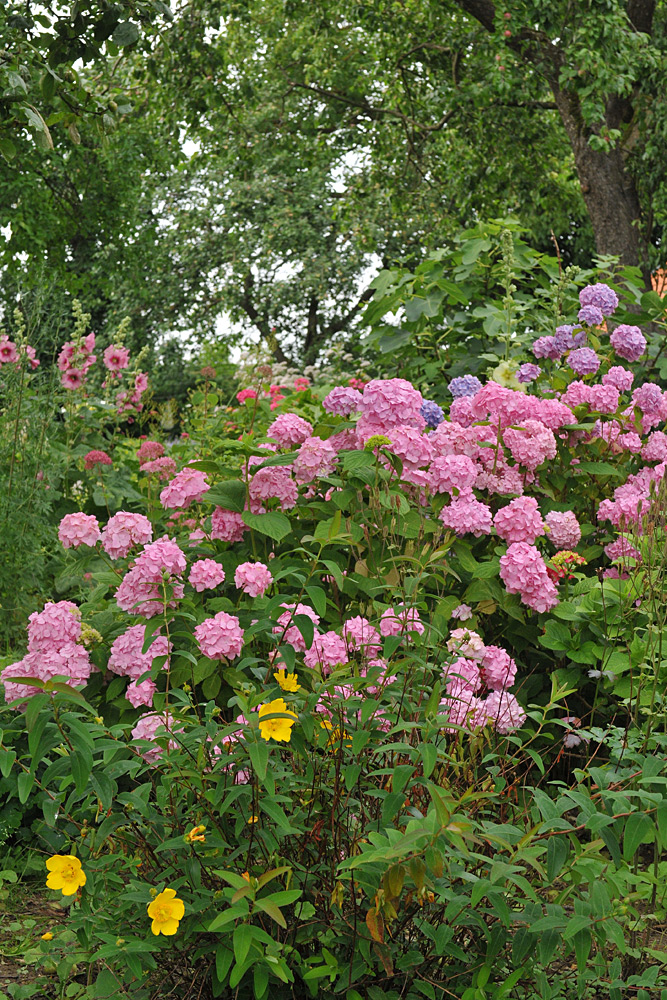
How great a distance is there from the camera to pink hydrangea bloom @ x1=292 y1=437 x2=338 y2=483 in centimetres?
286

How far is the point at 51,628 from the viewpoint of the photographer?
2510mm

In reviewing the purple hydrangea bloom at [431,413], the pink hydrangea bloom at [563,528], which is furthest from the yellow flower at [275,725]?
the purple hydrangea bloom at [431,413]

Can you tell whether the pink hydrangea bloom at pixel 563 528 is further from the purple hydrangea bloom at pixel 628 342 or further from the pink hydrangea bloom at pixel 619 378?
the purple hydrangea bloom at pixel 628 342

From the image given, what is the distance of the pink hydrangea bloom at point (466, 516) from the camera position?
293 cm

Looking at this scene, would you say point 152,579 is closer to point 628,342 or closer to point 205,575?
point 205,575

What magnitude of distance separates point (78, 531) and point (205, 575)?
49 centimetres

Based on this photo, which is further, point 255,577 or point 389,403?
point 389,403

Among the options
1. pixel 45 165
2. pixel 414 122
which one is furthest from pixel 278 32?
pixel 45 165

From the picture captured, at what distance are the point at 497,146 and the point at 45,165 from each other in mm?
4393

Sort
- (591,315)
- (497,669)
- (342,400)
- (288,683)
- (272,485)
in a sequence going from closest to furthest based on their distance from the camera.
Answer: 1. (288,683)
2. (497,669)
3. (272,485)
4. (342,400)
5. (591,315)

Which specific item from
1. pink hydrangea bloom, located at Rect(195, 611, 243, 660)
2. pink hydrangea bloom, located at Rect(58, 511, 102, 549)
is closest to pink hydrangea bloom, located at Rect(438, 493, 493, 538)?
pink hydrangea bloom, located at Rect(195, 611, 243, 660)

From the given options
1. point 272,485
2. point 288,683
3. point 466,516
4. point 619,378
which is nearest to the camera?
point 288,683

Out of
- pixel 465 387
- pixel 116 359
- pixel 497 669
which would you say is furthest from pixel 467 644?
pixel 116 359

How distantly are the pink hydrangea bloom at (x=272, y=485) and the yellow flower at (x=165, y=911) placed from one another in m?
1.38
